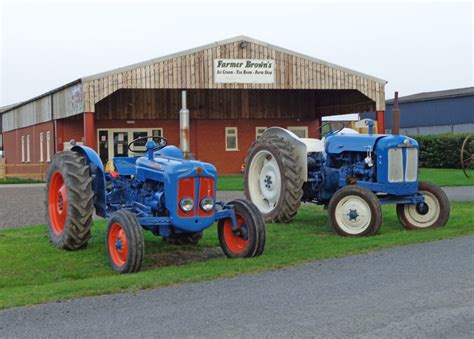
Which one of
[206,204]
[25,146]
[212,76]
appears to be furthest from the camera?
[25,146]

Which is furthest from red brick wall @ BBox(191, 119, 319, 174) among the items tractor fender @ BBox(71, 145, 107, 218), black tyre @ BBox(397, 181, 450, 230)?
tractor fender @ BBox(71, 145, 107, 218)

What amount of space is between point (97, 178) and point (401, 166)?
490 cm

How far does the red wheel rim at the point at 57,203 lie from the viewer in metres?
10.2

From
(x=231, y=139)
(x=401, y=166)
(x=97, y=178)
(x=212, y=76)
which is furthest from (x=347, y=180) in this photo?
(x=231, y=139)

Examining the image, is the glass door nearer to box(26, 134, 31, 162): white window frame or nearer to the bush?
box(26, 134, 31, 162): white window frame

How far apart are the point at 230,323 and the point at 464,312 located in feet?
6.33

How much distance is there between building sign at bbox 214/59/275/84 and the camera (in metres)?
24.9

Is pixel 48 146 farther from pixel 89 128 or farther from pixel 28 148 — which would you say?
pixel 89 128

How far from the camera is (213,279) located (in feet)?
24.0

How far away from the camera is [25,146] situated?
37.9 meters

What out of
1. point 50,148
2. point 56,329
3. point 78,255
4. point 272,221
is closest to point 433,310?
point 56,329

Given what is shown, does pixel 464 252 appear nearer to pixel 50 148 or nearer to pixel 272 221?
pixel 272 221

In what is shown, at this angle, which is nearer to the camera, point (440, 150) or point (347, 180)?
point (347, 180)

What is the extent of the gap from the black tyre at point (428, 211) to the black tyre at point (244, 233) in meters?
3.75
